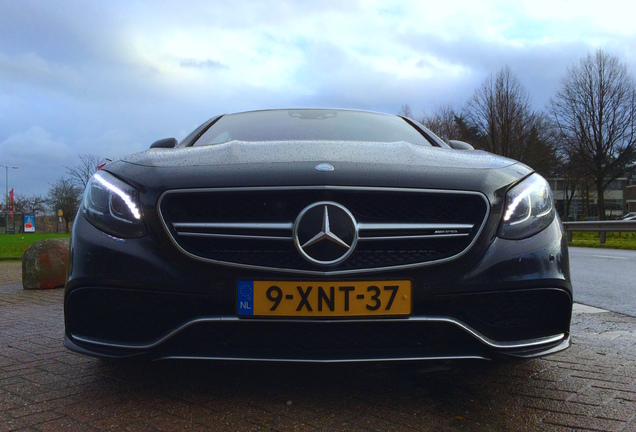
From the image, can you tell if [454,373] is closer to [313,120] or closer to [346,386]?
[346,386]

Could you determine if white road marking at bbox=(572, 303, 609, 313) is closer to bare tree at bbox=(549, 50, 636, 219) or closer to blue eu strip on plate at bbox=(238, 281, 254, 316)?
blue eu strip on plate at bbox=(238, 281, 254, 316)

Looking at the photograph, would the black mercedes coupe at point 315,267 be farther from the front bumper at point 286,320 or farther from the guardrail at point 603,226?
the guardrail at point 603,226

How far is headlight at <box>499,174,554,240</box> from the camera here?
2.31 meters

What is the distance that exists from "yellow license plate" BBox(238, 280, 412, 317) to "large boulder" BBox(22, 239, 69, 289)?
5.37m

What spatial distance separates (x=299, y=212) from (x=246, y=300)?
15.0 inches

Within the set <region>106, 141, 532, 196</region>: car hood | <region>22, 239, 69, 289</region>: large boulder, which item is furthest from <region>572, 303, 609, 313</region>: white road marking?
<region>22, 239, 69, 289</region>: large boulder

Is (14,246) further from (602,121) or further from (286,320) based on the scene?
(602,121)

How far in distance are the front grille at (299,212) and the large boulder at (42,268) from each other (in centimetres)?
518

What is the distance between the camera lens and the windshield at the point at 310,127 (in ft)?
11.2

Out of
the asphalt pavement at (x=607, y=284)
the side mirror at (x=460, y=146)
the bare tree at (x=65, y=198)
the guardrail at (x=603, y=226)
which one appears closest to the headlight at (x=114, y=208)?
the side mirror at (x=460, y=146)

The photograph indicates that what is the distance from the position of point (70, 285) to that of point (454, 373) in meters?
1.77

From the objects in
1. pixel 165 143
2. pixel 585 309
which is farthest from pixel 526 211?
pixel 585 309

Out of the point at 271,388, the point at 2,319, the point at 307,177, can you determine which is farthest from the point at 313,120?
the point at 2,319

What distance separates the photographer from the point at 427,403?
238 cm
